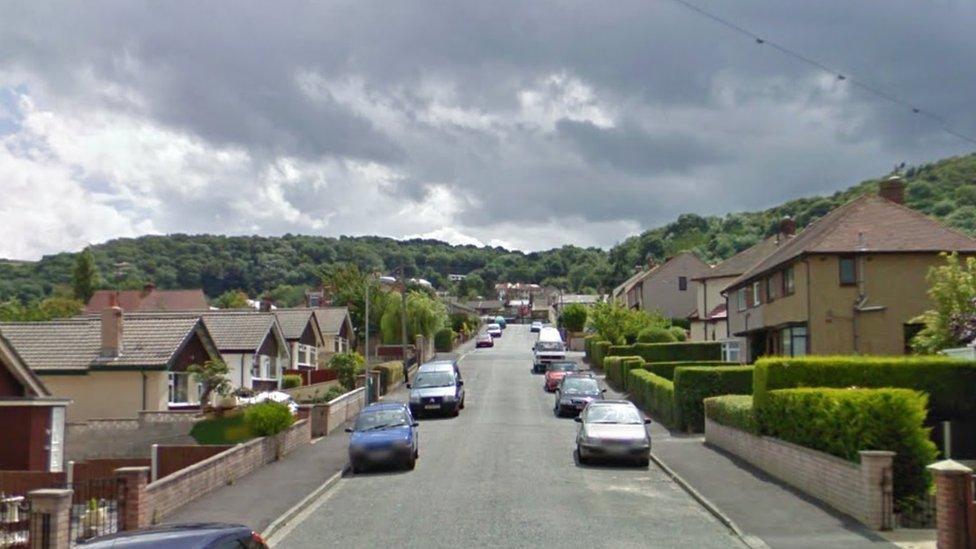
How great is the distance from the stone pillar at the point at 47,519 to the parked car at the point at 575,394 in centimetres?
2760

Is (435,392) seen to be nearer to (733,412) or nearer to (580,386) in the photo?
(580,386)

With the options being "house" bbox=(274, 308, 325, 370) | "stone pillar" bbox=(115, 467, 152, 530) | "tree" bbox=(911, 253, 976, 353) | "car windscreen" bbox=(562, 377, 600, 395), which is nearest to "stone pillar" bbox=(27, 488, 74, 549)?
"stone pillar" bbox=(115, 467, 152, 530)

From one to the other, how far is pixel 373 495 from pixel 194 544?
12890 millimetres

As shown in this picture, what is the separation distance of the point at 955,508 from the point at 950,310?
65.0 ft

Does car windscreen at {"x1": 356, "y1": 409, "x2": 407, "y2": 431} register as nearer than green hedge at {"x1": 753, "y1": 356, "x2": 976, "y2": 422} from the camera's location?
No

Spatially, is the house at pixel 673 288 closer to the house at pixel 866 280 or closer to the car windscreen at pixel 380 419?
the house at pixel 866 280

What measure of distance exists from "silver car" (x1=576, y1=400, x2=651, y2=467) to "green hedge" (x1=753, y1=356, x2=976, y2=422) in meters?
3.07

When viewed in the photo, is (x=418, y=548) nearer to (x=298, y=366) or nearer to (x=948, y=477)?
(x=948, y=477)

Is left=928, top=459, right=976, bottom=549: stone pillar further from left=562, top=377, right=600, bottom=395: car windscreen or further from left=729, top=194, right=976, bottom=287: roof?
left=562, top=377, right=600, bottom=395: car windscreen

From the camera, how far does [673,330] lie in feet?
224

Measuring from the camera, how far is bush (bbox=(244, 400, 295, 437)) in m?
28.2

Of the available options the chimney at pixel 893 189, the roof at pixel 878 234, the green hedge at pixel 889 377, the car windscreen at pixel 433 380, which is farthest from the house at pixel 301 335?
the green hedge at pixel 889 377

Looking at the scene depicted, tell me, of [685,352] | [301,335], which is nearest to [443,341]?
[301,335]

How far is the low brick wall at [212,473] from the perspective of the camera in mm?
19062
